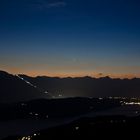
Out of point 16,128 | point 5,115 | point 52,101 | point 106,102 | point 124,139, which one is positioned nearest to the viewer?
point 124,139

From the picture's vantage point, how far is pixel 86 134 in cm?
5700

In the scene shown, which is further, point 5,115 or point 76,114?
point 76,114

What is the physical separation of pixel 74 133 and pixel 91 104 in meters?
122

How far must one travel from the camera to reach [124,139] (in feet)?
167

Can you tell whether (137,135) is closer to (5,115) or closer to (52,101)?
(5,115)

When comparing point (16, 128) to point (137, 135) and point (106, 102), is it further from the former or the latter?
point (106, 102)

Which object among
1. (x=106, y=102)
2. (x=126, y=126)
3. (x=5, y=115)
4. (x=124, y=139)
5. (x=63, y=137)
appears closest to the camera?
(x=124, y=139)

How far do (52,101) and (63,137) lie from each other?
116277 millimetres

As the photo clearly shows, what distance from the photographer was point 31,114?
136875mm

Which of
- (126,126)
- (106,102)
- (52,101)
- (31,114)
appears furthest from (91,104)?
(126,126)

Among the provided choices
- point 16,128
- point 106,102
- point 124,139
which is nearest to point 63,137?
point 124,139

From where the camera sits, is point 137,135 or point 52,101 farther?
point 52,101

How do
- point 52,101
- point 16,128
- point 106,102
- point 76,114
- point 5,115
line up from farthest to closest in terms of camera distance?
1. point 106,102
2. point 52,101
3. point 76,114
4. point 5,115
5. point 16,128

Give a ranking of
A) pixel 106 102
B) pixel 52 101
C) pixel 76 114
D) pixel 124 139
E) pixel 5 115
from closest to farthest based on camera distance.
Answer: pixel 124 139
pixel 5 115
pixel 76 114
pixel 52 101
pixel 106 102
